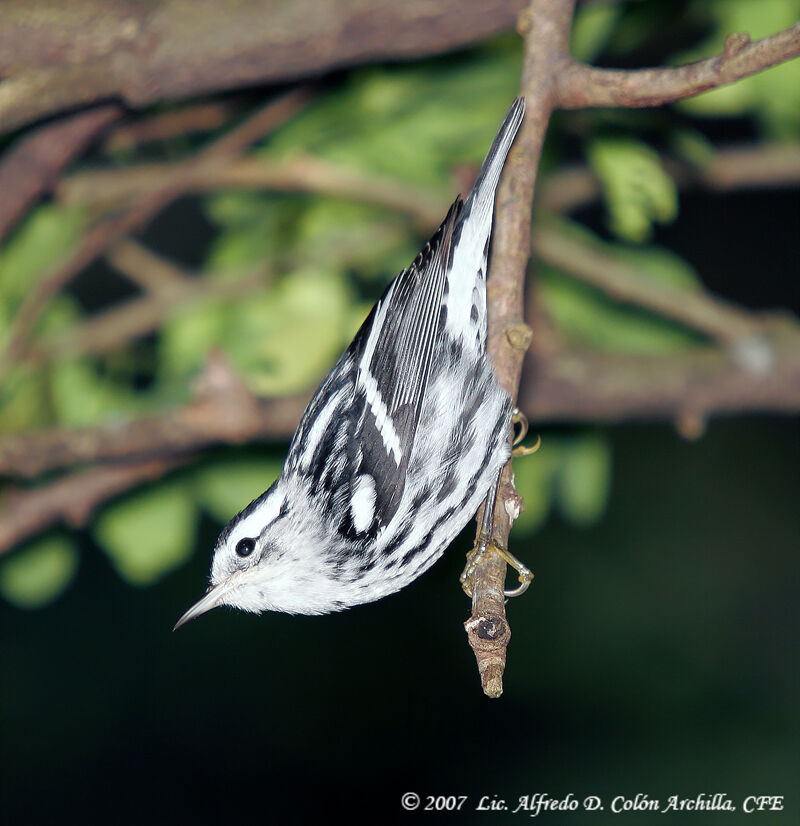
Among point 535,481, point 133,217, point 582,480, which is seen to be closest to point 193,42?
point 133,217

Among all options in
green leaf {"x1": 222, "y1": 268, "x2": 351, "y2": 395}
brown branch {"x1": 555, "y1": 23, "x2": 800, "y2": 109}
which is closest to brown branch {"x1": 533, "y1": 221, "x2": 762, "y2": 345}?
green leaf {"x1": 222, "y1": 268, "x2": 351, "y2": 395}

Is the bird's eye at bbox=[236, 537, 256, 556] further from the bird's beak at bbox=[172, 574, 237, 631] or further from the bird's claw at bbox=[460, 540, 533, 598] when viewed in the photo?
the bird's claw at bbox=[460, 540, 533, 598]

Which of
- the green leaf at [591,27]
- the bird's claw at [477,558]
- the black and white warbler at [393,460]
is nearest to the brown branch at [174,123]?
the green leaf at [591,27]

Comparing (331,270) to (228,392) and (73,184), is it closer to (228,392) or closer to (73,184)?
(228,392)

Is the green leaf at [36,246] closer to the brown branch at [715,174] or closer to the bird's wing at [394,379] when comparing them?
the bird's wing at [394,379]

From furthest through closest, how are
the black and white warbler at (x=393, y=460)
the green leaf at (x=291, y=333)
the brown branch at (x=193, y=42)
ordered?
the green leaf at (x=291, y=333) → the brown branch at (x=193, y=42) → the black and white warbler at (x=393, y=460)

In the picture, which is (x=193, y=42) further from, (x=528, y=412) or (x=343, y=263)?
(x=528, y=412)

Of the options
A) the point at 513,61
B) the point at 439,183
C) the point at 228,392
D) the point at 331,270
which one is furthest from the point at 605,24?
the point at 228,392

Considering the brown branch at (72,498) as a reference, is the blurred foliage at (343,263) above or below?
above
